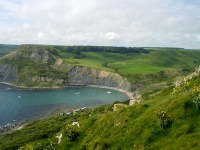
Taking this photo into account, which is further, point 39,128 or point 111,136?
point 39,128

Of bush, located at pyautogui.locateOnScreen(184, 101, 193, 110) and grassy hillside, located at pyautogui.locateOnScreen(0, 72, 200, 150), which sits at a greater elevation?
bush, located at pyautogui.locateOnScreen(184, 101, 193, 110)

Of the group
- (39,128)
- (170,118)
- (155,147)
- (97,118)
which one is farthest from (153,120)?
(39,128)

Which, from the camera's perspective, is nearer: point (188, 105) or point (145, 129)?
point (145, 129)

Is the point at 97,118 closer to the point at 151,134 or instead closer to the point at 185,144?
the point at 151,134

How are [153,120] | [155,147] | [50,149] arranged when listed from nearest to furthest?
[155,147] < [153,120] < [50,149]

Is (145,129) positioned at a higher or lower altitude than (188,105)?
lower

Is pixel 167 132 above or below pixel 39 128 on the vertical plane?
above

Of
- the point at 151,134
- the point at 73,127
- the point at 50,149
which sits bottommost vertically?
the point at 50,149

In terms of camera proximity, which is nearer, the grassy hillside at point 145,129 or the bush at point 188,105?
the grassy hillside at point 145,129

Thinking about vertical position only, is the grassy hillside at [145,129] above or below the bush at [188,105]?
below

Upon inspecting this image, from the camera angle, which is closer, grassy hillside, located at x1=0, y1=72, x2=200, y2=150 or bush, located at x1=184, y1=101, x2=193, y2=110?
grassy hillside, located at x1=0, y1=72, x2=200, y2=150

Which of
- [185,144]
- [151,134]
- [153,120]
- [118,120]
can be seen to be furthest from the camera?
[118,120]
